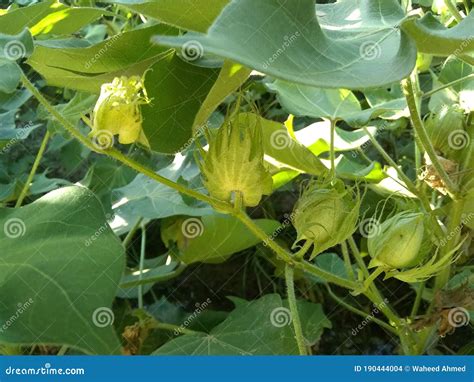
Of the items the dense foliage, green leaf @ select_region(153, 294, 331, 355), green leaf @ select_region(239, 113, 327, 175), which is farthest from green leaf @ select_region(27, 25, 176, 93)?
green leaf @ select_region(153, 294, 331, 355)

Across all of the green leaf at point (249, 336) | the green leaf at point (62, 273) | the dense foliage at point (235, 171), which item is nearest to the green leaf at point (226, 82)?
the dense foliage at point (235, 171)

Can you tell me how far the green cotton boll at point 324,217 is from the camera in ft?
1.58

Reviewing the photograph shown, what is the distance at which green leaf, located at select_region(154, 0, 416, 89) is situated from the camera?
25 cm

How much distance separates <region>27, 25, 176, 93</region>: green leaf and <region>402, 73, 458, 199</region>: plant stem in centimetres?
17

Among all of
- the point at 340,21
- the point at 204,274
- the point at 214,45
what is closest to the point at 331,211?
the point at 340,21

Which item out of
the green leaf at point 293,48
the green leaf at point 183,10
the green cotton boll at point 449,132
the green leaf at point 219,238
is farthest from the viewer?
the green leaf at point 219,238

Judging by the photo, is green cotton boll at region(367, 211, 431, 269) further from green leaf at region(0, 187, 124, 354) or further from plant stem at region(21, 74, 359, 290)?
green leaf at region(0, 187, 124, 354)

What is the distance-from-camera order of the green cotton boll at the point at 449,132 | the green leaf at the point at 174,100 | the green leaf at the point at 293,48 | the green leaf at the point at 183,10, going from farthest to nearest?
1. the green cotton boll at the point at 449,132
2. the green leaf at the point at 174,100
3. the green leaf at the point at 183,10
4. the green leaf at the point at 293,48

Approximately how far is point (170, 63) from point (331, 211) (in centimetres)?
15

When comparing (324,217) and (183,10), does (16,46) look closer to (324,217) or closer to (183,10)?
(183,10)

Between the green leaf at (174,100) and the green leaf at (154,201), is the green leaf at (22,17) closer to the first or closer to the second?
the green leaf at (174,100)

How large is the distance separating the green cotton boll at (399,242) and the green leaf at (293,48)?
0.16m

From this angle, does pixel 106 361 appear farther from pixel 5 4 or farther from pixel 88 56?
pixel 5 4

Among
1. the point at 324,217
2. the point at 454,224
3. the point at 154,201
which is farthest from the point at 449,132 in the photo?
the point at 154,201
